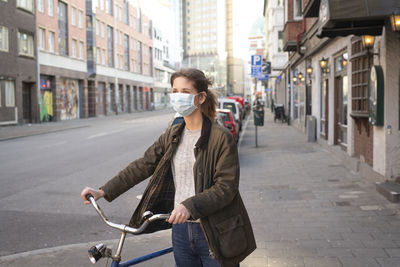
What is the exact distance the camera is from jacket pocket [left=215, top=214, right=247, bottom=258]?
8.32 feet

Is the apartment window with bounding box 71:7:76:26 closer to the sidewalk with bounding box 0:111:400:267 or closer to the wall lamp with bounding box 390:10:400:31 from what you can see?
the sidewalk with bounding box 0:111:400:267

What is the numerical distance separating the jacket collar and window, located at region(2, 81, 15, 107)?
30.1m

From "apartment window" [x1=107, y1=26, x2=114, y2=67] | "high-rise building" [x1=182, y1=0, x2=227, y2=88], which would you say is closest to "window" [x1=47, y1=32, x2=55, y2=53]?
"apartment window" [x1=107, y1=26, x2=114, y2=67]

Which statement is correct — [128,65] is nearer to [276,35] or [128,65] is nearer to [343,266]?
Answer: [276,35]

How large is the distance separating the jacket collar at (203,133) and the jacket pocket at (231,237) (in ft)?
1.44

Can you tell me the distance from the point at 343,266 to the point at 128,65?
200 feet

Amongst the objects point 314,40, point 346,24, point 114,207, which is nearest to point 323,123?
point 314,40

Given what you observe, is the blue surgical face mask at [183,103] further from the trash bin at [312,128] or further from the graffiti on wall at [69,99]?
the graffiti on wall at [69,99]

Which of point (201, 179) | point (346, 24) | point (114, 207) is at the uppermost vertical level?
point (346, 24)

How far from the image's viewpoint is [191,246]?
8.86 ft

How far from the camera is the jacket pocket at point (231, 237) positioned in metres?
2.54

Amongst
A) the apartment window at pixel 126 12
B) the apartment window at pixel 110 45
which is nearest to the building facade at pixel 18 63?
the apartment window at pixel 110 45

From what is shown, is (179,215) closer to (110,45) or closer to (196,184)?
(196,184)

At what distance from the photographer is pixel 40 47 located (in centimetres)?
3638
